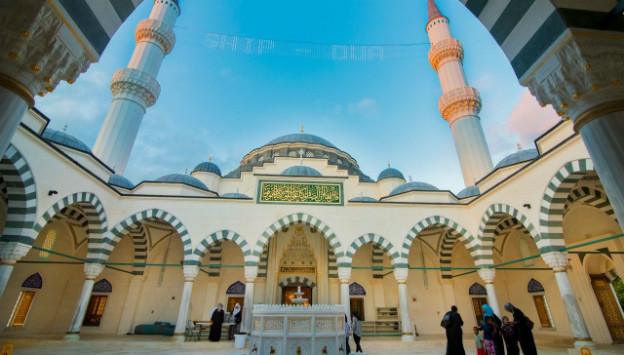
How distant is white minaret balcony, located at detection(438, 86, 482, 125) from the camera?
46.6ft

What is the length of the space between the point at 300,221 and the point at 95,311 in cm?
672

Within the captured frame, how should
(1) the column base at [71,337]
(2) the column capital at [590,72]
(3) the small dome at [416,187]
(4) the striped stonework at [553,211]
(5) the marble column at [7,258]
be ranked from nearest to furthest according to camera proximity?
(2) the column capital at [590,72] < (5) the marble column at [7,258] < (4) the striped stonework at [553,211] < (1) the column base at [71,337] < (3) the small dome at [416,187]

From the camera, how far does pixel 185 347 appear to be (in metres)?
6.19

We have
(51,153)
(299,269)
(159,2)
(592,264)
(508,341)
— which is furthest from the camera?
(159,2)

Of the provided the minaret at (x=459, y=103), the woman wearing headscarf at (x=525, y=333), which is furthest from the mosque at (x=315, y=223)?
the woman wearing headscarf at (x=525, y=333)

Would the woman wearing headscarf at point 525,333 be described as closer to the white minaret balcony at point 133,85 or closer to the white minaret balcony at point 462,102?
the white minaret balcony at point 462,102

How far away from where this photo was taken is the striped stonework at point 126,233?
7285 mm

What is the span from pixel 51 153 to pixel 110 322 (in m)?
5.61

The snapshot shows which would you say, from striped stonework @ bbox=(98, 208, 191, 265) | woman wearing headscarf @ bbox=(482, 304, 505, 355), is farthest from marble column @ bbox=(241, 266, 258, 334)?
woman wearing headscarf @ bbox=(482, 304, 505, 355)

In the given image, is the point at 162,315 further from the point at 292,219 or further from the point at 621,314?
the point at 621,314

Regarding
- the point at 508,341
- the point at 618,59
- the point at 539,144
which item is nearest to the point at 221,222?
the point at 508,341

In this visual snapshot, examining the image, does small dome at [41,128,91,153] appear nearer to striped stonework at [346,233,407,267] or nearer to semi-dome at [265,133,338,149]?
striped stonework at [346,233,407,267]

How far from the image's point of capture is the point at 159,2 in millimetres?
16578

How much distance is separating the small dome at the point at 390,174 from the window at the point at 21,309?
12.0m
